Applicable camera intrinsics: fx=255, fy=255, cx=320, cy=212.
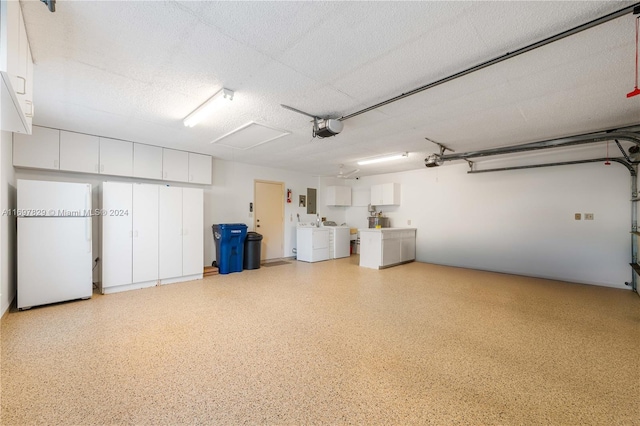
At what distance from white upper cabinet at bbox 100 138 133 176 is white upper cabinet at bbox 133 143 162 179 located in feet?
0.24

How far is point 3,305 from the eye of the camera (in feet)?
10.1

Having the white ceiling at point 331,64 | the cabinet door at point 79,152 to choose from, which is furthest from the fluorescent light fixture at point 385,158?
the cabinet door at point 79,152

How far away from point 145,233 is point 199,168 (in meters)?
1.65

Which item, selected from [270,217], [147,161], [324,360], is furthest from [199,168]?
[324,360]

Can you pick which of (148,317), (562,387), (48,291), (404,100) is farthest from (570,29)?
(48,291)

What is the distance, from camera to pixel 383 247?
19.6ft

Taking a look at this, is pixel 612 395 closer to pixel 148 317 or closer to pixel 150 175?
pixel 148 317

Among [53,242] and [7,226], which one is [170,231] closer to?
A: [53,242]

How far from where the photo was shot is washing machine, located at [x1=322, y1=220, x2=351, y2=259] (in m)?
7.48

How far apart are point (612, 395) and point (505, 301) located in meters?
2.07

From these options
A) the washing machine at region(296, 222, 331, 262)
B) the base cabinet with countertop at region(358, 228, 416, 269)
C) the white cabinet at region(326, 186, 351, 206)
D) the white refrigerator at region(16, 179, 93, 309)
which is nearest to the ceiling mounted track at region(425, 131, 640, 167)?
the base cabinet with countertop at region(358, 228, 416, 269)

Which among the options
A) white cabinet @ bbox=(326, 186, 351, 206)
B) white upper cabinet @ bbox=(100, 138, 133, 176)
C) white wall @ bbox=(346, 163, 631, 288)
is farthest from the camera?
white cabinet @ bbox=(326, 186, 351, 206)

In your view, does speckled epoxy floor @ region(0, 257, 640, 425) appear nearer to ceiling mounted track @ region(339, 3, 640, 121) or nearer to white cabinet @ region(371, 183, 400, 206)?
ceiling mounted track @ region(339, 3, 640, 121)

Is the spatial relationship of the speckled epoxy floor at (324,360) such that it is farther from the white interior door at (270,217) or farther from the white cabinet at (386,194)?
the white cabinet at (386,194)
